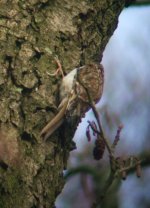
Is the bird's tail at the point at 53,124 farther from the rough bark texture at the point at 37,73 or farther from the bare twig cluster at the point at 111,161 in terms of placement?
the bare twig cluster at the point at 111,161

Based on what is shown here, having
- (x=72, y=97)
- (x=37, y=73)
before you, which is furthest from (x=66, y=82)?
(x=72, y=97)

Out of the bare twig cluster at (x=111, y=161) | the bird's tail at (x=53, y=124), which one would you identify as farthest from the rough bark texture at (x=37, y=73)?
the bare twig cluster at (x=111, y=161)

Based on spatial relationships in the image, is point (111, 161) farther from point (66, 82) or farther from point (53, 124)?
point (66, 82)

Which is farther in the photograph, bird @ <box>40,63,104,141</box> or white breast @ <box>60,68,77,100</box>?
white breast @ <box>60,68,77,100</box>

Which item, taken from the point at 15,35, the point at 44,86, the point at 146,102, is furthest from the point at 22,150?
the point at 146,102

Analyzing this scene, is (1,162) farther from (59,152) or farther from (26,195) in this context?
(59,152)

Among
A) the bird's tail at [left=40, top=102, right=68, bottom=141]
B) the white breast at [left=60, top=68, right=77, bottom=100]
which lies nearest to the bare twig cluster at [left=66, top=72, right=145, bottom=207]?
the bird's tail at [left=40, top=102, right=68, bottom=141]

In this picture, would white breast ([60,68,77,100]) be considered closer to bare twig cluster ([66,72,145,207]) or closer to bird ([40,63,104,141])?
bird ([40,63,104,141])
